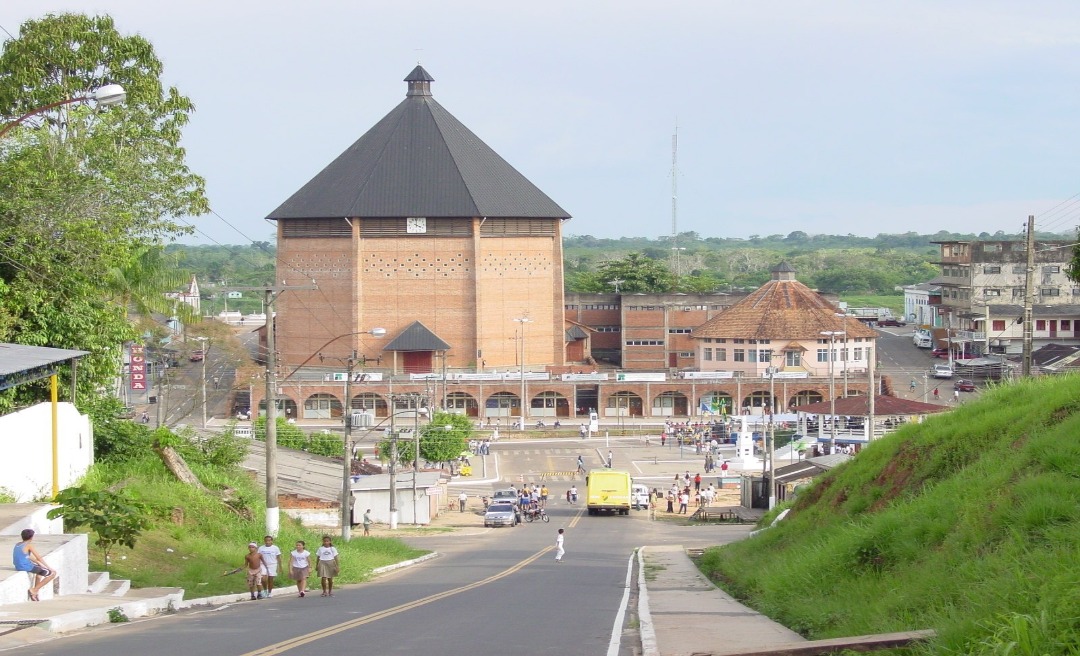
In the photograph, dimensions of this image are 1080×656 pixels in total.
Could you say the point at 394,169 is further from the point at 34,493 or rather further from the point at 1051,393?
the point at 1051,393

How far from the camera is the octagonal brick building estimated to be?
3027 inches

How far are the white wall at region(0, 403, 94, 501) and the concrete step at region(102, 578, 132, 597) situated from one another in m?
4.00

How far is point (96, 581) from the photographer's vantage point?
1512cm

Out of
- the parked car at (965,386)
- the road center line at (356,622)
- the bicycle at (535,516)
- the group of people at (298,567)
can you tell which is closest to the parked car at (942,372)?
the parked car at (965,386)

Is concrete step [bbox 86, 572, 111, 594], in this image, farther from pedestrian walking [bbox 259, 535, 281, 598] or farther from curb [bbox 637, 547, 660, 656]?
curb [bbox 637, 547, 660, 656]

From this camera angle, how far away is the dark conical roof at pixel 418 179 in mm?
76688

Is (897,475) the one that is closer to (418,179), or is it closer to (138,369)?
(138,369)

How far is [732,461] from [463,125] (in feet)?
120

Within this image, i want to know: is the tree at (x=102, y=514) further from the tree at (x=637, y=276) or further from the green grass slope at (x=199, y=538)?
the tree at (x=637, y=276)

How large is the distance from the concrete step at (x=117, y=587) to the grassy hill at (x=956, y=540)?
715cm

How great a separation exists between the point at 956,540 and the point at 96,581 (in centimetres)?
973

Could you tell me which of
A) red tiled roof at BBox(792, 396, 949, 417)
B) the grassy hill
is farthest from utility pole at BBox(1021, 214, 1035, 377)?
the grassy hill

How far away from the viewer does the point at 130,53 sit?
34.5 metres

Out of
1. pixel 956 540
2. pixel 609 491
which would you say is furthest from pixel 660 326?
pixel 956 540
